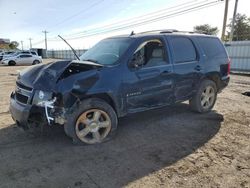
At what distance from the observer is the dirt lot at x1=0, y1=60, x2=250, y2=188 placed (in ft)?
10.5

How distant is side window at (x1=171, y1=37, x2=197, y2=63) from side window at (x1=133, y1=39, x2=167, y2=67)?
0.36 meters

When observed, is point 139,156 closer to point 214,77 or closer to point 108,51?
point 108,51

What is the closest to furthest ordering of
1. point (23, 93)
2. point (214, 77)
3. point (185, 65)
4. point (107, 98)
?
1. point (23, 93)
2. point (107, 98)
3. point (185, 65)
4. point (214, 77)

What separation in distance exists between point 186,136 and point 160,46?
76.6 inches

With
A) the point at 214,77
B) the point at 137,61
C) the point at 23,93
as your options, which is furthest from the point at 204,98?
the point at 23,93

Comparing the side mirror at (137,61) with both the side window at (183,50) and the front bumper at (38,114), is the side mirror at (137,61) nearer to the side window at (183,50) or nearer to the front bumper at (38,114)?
the side window at (183,50)

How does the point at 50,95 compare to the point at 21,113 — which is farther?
the point at 21,113

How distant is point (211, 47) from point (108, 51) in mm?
2869

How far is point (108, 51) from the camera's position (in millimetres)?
5016

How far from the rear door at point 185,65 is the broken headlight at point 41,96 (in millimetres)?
2718

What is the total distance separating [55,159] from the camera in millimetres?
3771

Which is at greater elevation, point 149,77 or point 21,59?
point 149,77

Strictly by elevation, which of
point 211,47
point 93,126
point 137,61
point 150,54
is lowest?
point 93,126

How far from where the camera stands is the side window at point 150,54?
475 centimetres
